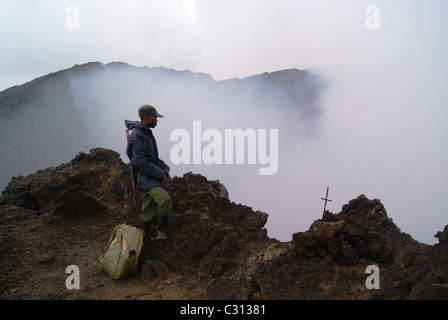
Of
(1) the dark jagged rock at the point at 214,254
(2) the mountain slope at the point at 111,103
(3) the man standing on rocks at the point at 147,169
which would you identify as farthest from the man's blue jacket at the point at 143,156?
(2) the mountain slope at the point at 111,103

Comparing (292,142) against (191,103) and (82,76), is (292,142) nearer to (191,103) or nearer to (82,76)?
(191,103)

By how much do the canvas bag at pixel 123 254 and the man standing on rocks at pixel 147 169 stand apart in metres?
0.32

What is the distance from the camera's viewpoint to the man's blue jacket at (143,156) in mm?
5305

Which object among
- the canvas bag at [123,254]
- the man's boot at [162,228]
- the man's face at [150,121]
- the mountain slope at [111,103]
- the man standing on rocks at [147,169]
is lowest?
the canvas bag at [123,254]

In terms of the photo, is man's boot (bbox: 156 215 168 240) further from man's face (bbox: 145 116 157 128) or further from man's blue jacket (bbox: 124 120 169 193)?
man's face (bbox: 145 116 157 128)

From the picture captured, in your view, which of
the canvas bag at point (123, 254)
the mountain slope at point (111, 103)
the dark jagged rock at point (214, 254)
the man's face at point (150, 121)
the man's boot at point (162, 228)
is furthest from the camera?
the mountain slope at point (111, 103)

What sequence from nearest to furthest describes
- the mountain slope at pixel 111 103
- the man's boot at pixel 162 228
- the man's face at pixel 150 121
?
1. the man's face at pixel 150 121
2. the man's boot at pixel 162 228
3. the mountain slope at pixel 111 103

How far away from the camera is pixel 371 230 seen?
4949mm

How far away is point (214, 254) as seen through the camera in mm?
5184

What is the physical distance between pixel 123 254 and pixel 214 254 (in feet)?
4.53

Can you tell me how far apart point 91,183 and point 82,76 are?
268 ft

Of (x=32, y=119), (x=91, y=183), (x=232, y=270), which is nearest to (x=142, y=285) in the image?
(x=232, y=270)

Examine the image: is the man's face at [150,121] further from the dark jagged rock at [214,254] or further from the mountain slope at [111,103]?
the mountain slope at [111,103]
